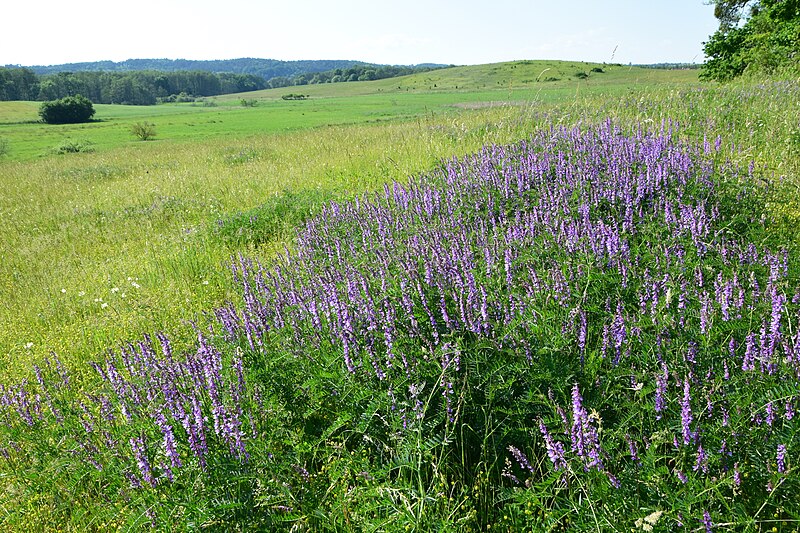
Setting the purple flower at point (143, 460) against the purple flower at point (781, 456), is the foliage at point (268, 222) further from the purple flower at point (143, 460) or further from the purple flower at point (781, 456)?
the purple flower at point (781, 456)

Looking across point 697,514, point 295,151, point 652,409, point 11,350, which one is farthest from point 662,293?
point 295,151

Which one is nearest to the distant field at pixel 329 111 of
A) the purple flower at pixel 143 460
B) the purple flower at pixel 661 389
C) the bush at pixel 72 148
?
the bush at pixel 72 148

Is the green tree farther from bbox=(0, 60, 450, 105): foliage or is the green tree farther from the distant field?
bbox=(0, 60, 450, 105): foliage

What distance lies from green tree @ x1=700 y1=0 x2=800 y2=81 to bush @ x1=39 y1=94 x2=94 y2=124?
70.6 meters

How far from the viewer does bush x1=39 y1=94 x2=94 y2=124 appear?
61.7m

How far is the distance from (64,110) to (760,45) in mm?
73219

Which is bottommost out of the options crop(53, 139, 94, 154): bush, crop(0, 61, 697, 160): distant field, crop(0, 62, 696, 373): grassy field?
crop(0, 62, 696, 373): grassy field

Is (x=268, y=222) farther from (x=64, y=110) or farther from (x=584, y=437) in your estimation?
(x=64, y=110)

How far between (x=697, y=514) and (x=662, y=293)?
165 cm

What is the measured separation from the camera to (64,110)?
2458 inches

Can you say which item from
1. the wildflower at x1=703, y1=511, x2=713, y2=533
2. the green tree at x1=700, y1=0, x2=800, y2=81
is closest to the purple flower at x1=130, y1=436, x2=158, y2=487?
the wildflower at x1=703, y1=511, x2=713, y2=533

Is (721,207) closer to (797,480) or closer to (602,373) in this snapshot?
(602,373)

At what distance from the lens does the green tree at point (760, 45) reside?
18625 mm

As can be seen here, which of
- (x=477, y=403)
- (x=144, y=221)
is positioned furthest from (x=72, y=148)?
(x=477, y=403)
